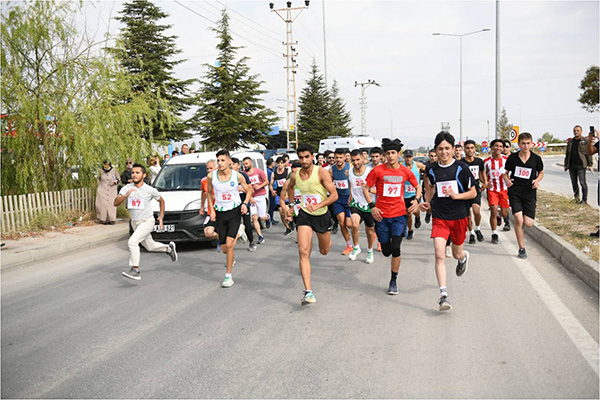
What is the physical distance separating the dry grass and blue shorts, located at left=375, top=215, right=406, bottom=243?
266cm

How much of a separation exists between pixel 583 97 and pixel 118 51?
4603 centimetres

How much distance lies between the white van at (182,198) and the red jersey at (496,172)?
→ 573 cm

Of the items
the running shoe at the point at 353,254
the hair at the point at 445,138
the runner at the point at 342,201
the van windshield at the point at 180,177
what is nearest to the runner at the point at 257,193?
the van windshield at the point at 180,177

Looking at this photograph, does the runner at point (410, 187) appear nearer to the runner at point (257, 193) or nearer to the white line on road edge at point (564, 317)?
the white line on road edge at point (564, 317)

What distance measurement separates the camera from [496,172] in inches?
424

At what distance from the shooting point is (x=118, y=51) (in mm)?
16141

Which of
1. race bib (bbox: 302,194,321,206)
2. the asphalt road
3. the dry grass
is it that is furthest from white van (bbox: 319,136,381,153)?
race bib (bbox: 302,194,321,206)

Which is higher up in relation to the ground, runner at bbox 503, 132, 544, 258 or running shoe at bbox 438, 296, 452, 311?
runner at bbox 503, 132, 544, 258

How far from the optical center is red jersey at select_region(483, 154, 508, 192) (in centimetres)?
1071

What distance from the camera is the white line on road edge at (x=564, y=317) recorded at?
14.9ft

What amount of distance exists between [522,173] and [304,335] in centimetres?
549

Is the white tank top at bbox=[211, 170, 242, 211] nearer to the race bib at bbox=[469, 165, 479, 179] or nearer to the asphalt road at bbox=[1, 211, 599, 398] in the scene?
the asphalt road at bbox=[1, 211, 599, 398]

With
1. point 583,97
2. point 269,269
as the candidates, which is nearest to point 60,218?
point 269,269

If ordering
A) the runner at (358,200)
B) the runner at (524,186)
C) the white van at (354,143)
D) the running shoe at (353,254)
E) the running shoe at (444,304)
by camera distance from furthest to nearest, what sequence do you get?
the white van at (354,143) → the runner at (358,200) → the running shoe at (353,254) → the runner at (524,186) → the running shoe at (444,304)
